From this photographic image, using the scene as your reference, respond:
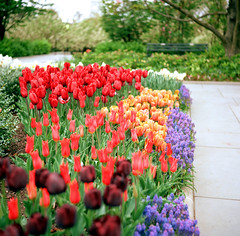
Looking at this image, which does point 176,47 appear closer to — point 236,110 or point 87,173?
point 236,110

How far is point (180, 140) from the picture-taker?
12.5 ft

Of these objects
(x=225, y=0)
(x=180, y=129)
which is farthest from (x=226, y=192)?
(x=225, y=0)

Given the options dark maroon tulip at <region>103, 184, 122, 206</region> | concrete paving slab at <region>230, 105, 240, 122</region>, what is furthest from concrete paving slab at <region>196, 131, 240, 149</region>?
dark maroon tulip at <region>103, 184, 122, 206</region>

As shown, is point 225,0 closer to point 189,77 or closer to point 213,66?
point 213,66

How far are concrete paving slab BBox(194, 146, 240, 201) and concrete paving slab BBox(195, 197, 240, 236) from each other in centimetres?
14

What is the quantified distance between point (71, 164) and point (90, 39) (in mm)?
25168

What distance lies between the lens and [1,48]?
17.3 m

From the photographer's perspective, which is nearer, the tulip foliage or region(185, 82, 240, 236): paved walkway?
the tulip foliage

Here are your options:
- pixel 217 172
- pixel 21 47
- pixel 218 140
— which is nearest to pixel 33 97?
pixel 217 172

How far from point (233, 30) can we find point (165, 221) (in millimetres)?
12035

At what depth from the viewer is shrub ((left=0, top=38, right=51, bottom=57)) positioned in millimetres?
17750

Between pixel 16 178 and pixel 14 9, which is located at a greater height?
pixel 14 9

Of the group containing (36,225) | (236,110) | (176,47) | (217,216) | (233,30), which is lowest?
(217,216)

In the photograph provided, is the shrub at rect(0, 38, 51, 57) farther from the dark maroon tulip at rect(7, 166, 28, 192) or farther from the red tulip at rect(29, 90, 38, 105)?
the dark maroon tulip at rect(7, 166, 28, 192)
